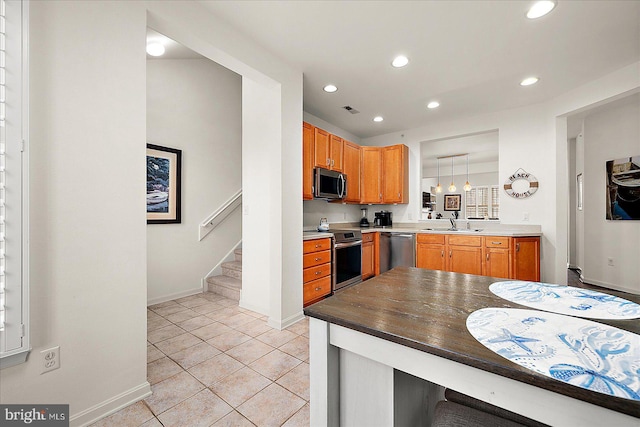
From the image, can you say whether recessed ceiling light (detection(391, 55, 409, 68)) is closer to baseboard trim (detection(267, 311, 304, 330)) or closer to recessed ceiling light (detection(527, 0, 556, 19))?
recessed ceiling light (detection(527, 0, 556, 19))

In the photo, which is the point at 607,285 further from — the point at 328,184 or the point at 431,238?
the point at 328,184

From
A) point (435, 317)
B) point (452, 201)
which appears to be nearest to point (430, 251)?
point (435, 317)

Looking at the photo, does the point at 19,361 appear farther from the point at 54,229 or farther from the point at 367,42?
the point at 367,42

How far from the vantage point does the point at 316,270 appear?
10.7ft

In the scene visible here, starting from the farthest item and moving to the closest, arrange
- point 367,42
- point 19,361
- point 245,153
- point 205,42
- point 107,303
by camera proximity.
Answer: point 245,153 < point 367,42 < point 205,42 < point 107,303 < point 19,361

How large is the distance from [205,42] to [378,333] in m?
2.36

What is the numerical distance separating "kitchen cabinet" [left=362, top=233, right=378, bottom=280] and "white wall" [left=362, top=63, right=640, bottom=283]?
204 centimetres

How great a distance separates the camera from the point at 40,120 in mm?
1334

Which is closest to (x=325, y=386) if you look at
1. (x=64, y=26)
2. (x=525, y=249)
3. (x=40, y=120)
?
(x=40, y=120)

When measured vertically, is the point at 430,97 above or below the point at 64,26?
above

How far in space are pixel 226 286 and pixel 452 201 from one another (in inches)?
297

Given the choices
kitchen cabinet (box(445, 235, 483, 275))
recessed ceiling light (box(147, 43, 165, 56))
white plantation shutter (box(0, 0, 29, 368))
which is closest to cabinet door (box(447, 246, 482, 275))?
kitchen cabinet (box(445, 235, 483, 275))

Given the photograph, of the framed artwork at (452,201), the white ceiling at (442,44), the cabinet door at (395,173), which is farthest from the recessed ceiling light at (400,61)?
the framed artwork at (452,201)

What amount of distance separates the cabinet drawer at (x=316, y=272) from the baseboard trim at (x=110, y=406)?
171 centimetres
